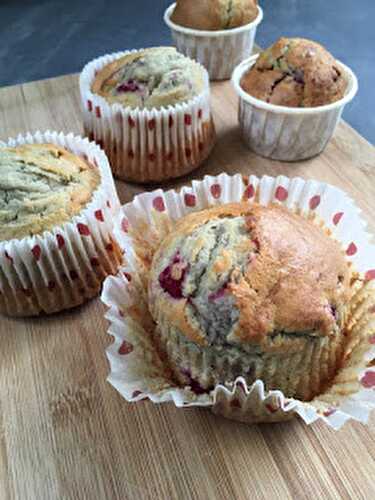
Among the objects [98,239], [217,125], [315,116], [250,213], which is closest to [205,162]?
[217,125]

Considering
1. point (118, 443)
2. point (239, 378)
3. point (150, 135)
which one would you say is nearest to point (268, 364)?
point (239, 378)

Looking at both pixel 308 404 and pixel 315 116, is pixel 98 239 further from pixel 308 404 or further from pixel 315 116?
pixel 315 116

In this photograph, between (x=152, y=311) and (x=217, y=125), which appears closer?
(x=152, y=311)

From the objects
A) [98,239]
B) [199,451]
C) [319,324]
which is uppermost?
[319,324]

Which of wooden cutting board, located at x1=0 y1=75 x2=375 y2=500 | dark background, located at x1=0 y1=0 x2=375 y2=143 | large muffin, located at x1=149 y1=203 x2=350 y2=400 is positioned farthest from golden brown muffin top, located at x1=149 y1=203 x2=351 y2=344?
dark background, located at x1=0 y1=0 x2=375 y2=143

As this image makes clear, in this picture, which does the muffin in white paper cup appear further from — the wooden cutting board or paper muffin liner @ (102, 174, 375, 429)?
the wooden cutting board

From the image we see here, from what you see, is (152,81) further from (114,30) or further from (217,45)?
(114,30)
